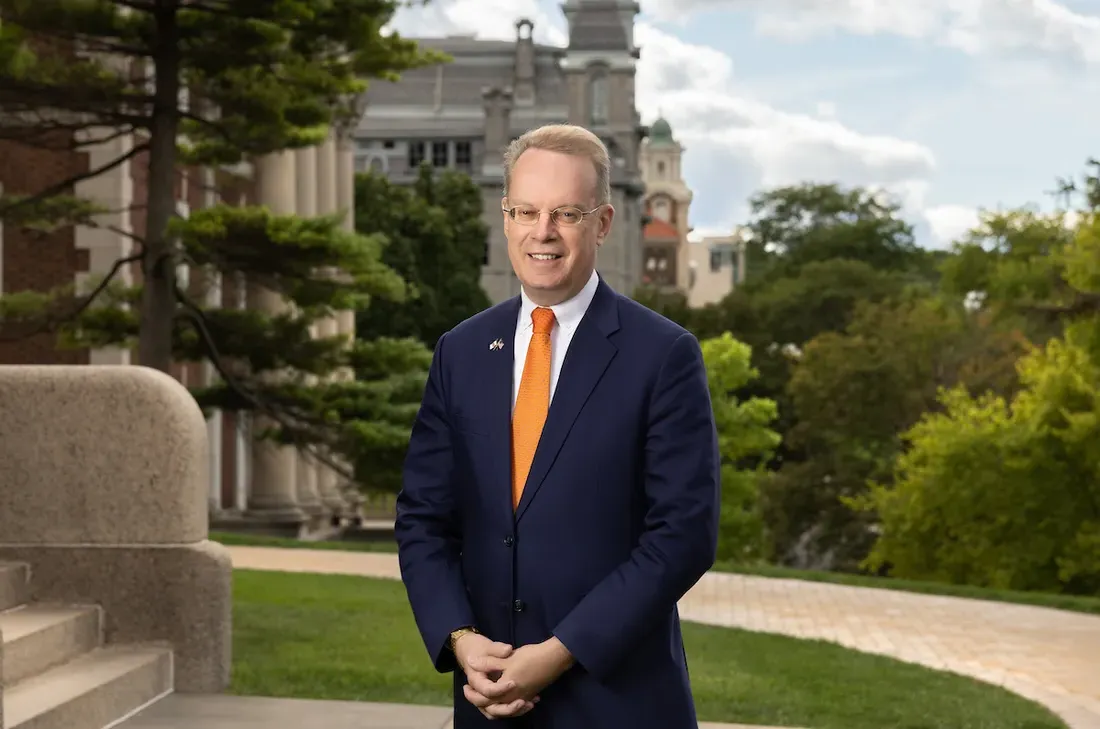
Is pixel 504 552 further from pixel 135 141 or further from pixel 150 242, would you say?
pixel 135 141

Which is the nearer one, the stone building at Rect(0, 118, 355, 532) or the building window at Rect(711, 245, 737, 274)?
the stone building at Rect(0, 118, 355, 532)

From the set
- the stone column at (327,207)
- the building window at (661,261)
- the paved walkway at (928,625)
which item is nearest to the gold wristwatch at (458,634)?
the paved walkway at (928,625)

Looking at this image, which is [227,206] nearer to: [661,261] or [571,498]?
[571,498]

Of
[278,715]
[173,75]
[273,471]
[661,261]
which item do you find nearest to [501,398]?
[278,715]

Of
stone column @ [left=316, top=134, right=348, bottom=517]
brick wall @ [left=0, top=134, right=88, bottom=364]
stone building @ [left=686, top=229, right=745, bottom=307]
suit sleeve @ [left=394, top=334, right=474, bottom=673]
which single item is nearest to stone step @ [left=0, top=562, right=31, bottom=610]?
suit sleeve @ [left=394, top=334, right=474, bottom=673]

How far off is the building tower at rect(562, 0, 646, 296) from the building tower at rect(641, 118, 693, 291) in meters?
33.9

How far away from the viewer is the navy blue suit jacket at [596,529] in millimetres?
3592

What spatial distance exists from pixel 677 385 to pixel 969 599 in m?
13.7

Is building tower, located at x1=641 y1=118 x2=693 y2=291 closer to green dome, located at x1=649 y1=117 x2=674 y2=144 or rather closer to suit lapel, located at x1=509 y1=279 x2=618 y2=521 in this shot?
green dome, located at x1=649 y1=117 x2=674 y2=144

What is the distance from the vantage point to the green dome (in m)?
165

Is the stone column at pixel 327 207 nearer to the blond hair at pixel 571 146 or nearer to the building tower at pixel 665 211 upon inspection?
the blond hair at pixel 571 146

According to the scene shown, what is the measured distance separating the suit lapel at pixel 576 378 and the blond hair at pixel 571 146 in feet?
0.85

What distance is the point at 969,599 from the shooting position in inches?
655

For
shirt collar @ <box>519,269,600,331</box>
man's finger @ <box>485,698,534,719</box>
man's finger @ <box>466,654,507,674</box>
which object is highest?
shirt collar @ <box>519,269,600,331</box>
